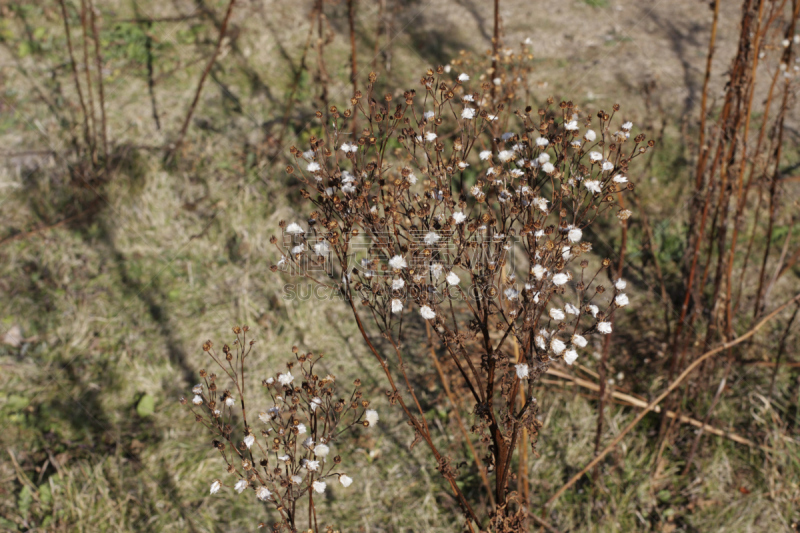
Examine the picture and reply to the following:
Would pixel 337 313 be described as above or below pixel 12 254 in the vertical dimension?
below

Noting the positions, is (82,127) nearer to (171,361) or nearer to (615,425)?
(171,361)

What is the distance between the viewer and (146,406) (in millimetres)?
3359

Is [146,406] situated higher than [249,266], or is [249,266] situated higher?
[249,266]

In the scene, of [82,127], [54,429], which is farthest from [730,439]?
[82,127]

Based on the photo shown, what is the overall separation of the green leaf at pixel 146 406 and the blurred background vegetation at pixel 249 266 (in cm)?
3

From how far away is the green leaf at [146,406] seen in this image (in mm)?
3338

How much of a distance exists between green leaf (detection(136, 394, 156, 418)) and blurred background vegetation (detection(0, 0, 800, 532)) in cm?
3

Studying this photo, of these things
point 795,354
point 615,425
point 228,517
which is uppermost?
point 795,354

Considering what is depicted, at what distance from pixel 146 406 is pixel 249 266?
1196mm

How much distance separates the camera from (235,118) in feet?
15.9

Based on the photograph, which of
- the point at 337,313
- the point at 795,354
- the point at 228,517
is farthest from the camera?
the point at 337,313

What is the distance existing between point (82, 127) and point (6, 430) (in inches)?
105

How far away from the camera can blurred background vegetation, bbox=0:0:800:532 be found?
2.94 metres

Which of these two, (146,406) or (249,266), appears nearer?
(146,406)
